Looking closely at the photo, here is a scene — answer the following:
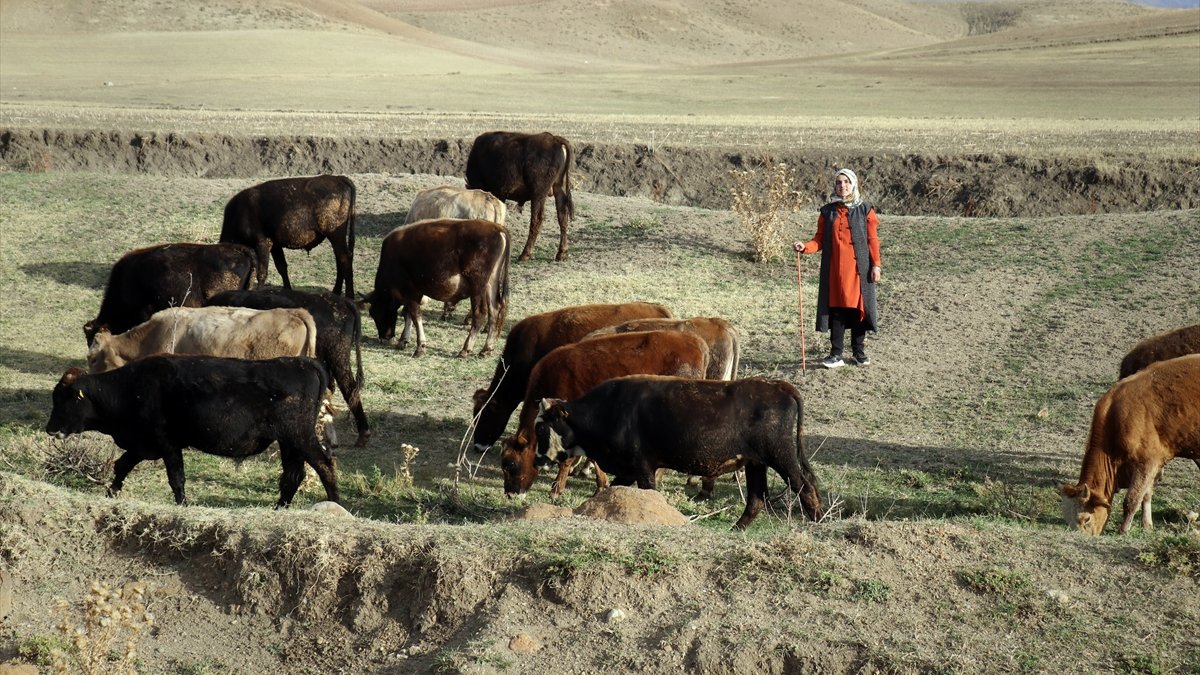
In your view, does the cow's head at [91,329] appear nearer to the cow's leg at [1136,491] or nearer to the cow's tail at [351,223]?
the cow's tail at [351,223]

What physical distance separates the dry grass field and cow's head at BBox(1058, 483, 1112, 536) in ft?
2.04

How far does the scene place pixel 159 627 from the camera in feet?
23.9

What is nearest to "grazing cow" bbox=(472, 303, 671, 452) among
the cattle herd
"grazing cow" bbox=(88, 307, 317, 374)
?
the cattle herd

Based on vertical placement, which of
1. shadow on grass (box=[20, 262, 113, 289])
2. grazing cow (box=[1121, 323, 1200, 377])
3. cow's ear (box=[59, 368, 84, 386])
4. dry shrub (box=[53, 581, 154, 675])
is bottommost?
shadow on grass (box=[20, 262, 113, 289])

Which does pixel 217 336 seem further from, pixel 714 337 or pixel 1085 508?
pixel 1085 508

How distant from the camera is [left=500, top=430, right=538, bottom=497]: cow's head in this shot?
9.91 m

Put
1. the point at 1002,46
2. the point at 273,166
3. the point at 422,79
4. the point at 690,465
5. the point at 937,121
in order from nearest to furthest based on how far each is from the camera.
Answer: the point at 690,465 < the point at 273,166 < the point at 937,121 < the point at 422,79 < the point at 1002,46

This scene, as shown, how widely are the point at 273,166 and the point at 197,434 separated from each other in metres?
19.2

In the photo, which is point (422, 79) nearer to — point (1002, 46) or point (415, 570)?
point (1002, 46)

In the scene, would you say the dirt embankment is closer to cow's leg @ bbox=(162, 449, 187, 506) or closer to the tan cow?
the tan cow

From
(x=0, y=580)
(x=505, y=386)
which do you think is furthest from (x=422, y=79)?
(x=0, y=580)

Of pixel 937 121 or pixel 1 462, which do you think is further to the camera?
pixel 937 121

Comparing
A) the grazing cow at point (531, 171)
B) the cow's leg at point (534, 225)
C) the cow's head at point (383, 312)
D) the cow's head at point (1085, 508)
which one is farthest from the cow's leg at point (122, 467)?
the grazing cow at point (531, 171)

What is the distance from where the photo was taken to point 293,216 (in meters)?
16.5
